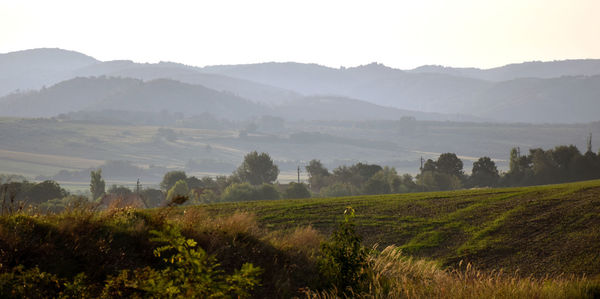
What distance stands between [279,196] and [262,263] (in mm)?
78328

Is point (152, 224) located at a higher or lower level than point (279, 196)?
higher

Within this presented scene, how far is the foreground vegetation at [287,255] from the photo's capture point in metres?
10.7

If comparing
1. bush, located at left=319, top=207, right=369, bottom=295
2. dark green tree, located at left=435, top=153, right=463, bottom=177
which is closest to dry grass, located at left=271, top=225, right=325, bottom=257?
bush, located at left=319, top=207, right=369, bottom=295

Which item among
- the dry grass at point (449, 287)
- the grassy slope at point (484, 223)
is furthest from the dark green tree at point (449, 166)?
the dry grass at point (449, 287)

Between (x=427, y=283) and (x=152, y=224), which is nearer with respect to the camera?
(x=427, y=283)

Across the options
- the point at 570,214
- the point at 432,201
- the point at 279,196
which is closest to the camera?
the point at 570,214

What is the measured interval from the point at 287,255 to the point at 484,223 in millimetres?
11729

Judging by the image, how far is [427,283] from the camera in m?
13.4

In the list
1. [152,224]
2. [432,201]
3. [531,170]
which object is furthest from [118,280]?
[531,170]

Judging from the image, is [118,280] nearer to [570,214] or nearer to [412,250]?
[412,250]

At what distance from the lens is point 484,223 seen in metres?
23.7

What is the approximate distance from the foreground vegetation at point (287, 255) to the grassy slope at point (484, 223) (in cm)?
7

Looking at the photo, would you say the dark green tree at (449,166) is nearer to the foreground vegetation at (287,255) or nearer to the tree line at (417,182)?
the tree line at (417,182)

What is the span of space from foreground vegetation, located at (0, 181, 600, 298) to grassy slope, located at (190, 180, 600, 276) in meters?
0.07
